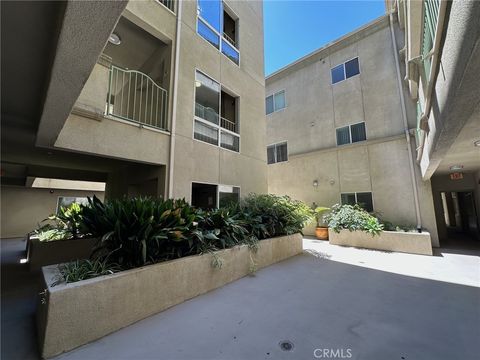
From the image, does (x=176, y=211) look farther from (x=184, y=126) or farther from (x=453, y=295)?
(x=453, y=295)

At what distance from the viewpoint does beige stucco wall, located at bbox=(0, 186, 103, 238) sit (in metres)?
11.5

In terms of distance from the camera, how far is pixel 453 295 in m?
3.66

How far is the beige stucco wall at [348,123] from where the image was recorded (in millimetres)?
8281

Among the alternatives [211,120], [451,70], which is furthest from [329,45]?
[451,70]

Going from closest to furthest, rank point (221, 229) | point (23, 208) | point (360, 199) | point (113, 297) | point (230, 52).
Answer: point (113, 297) → point (221, 229) → point (230, 52) → point (360, 199) → point (23, 208)

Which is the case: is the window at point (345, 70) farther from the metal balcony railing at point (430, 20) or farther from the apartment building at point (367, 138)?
the metal balcony railing at point (430, 20)

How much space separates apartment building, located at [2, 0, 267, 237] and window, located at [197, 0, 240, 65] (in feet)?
0.11

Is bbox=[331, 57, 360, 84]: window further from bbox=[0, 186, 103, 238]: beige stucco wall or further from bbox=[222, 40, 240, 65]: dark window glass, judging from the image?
bbox=[0, 186, 103, 238]: beige stucco wall

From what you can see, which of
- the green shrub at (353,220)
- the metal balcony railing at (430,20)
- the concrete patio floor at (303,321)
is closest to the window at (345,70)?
the green shrub at (353,220)

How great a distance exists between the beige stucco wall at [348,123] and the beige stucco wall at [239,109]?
3551mm

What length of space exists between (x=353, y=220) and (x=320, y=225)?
196 centimetres

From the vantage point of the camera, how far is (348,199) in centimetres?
945

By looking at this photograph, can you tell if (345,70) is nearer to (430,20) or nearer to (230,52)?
(230,52)

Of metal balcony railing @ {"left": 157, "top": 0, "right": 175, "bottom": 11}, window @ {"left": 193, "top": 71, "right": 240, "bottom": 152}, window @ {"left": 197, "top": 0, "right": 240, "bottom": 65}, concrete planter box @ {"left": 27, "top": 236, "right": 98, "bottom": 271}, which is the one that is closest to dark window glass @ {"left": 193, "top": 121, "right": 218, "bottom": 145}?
window @ {"left": 193, "top": 71, "right": 240, "bottom": 152}
